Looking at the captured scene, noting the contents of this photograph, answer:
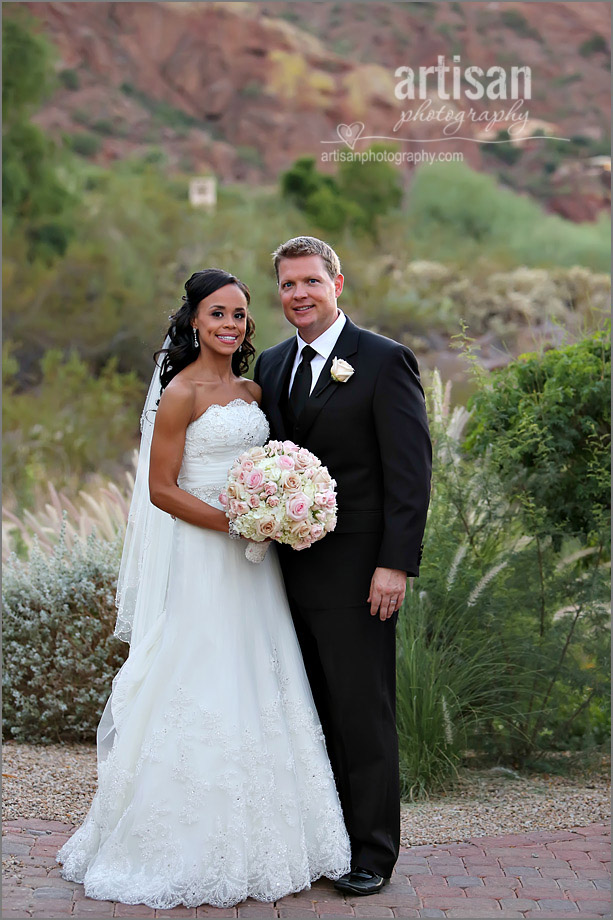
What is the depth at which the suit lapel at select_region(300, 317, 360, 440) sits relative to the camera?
4422mm

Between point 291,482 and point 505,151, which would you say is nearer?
point 291,482

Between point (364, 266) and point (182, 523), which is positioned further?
point (364, 266)

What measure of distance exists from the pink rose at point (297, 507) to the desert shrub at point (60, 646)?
2.99 meters

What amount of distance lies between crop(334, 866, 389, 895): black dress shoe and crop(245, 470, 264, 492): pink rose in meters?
1.72

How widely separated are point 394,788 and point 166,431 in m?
1.84

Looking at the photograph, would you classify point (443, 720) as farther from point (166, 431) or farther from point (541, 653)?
point (166, 431)

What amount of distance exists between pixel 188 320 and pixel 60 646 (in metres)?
3.07

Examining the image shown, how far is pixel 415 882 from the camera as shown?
14.8ft

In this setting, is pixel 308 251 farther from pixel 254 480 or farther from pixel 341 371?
pixel 254 480

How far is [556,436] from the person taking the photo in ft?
21.5

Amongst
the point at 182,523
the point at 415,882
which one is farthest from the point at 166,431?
the point at 415,882

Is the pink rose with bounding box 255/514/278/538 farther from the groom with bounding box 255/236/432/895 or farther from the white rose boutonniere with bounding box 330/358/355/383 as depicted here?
the white rose boutonniere with bounding box 330/358/355/383

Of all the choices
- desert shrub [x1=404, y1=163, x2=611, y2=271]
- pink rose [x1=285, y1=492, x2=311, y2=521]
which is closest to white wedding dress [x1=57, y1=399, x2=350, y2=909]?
pink rose [x1=285, y1=492, x2=311, y2=521]

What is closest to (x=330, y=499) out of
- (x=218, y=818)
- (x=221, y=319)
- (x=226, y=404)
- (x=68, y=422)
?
(x=226, y=404)
